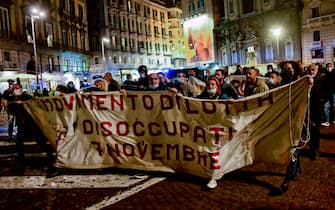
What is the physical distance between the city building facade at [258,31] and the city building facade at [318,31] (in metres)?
0.90

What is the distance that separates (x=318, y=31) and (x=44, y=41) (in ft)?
103

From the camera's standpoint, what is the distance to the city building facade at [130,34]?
62938 mm

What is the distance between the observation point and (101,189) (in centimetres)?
600

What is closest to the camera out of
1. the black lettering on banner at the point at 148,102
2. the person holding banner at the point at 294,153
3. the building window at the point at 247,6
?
the person holding banner at the point at 294,153

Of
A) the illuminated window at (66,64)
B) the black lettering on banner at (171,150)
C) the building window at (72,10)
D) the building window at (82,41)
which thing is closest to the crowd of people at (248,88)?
the black lettering on banner at (171,150)

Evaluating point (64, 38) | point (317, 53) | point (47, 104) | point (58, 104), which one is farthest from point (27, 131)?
point (64, 38)

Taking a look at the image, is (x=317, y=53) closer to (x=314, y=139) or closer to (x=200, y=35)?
(x=200, y=35)

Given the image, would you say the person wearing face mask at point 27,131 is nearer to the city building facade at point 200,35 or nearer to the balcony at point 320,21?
the balcony at point 320,21

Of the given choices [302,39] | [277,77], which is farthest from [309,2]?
[277,77]

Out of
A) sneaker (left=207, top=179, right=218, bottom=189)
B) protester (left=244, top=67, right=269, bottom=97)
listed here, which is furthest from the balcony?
sneaker (left=207, top=179, right=218, bottom=189)

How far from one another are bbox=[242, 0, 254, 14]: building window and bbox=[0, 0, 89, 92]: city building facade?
23440 mm

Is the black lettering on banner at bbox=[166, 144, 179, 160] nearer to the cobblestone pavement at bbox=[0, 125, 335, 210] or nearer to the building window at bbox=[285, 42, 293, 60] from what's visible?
the cobblestone pavement at bbox=[0, 125, 335, 210]

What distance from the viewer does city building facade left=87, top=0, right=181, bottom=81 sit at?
62.9m

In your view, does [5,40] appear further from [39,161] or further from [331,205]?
[331,205]
